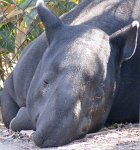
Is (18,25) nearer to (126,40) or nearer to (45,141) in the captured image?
(126,40)

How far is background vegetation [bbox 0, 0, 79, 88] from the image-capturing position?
287 inches

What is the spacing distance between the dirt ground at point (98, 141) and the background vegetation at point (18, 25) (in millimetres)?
2530

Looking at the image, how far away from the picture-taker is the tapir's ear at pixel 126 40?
477 cm

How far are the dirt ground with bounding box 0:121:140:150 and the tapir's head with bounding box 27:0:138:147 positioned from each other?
0.25 feet

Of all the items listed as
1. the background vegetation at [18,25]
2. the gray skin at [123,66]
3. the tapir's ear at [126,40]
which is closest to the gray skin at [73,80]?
the tapir's ear at [126,40]

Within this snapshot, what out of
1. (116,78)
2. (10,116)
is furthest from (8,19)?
(116,78)

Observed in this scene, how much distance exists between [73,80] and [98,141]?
1.36ft

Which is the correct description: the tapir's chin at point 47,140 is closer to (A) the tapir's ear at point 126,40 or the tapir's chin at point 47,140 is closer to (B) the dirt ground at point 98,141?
(B) the dirt ground at point 98,141

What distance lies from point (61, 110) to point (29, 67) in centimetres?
135

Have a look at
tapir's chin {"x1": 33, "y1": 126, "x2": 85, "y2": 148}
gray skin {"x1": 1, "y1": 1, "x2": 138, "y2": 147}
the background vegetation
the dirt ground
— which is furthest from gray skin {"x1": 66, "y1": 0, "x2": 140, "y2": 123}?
the background vegetation

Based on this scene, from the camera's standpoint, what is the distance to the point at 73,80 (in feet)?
14.3

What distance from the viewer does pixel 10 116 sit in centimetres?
614

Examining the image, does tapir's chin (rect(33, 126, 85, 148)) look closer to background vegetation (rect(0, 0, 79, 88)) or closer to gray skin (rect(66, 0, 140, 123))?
gray skin (rect(66, 0, 140, 123))

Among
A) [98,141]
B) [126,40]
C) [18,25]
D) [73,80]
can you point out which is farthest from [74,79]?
[18,25]
